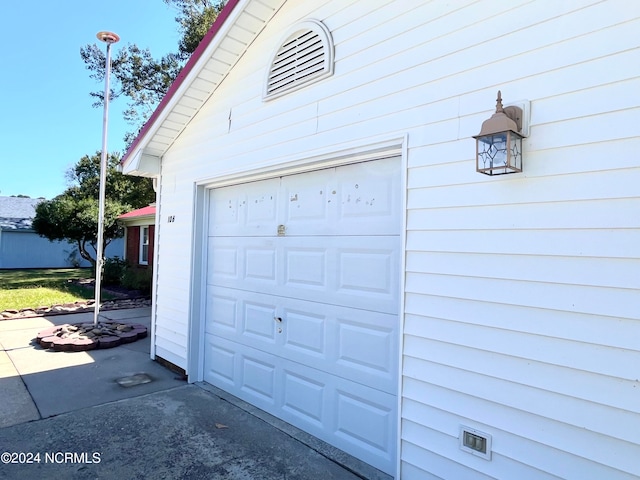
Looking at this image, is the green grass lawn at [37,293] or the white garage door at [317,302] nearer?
the white garage door at [317,302]

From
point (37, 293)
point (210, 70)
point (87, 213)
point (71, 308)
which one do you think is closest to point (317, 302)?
point (210, 70)

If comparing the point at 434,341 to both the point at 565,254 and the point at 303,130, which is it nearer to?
the point at 565,254

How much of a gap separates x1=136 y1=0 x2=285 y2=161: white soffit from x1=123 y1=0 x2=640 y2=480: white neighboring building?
28 millimetres

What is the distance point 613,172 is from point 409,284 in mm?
1317

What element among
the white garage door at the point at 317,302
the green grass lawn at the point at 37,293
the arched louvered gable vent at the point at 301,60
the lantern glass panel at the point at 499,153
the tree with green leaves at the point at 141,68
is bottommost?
the green grass lawn at the point at 37,293

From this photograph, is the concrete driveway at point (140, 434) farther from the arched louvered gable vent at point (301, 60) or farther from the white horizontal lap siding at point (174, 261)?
the arched louvered gable vent at point (301, 60)

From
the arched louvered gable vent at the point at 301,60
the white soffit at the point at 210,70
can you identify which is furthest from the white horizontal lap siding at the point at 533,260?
the white soffit at the point at 210,70

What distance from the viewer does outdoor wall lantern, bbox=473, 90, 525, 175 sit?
2117 millimetres

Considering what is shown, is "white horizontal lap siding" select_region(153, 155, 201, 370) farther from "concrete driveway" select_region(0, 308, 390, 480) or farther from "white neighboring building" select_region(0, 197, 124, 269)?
"white neighboring building" select_region(0, 197, 124, 269)

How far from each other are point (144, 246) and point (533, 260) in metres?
15.2

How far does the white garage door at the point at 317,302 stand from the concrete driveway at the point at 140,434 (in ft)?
0.90

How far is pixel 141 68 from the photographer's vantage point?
16281mm

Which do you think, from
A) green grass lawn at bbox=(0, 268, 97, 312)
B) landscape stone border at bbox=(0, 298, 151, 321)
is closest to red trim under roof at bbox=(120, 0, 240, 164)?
landscape stone border at bbox=(0, 298, 151, 321)

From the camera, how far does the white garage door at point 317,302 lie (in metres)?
3.08
